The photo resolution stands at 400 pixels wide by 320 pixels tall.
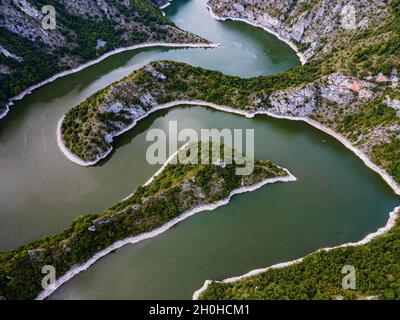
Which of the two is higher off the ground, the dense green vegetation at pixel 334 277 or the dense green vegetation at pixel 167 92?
the dense green vegetation at pixel 167 92

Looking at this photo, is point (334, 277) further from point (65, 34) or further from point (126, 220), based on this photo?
point (65, 34)

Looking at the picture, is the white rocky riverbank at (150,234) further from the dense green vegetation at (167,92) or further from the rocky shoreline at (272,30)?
the rocky shoreline at (272,30)

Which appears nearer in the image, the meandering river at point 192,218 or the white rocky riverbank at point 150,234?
the white rocky riverbank at point 150,234

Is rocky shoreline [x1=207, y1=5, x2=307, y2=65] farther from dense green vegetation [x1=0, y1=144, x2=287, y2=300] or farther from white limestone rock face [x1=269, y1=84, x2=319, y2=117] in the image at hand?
dense green vegetation [x1=0, y1=144, x2=287, y2=300]

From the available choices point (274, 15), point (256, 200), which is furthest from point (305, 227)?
point (274, 15)

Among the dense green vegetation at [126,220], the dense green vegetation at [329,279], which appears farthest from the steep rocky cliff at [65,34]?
the dense green vegetation at [329,279]

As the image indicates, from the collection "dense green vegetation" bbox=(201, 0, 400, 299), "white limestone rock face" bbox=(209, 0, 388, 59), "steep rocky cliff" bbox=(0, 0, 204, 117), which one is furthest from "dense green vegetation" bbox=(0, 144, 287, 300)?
"white limestone rock face" bbox=(209, 0, 388, 59)

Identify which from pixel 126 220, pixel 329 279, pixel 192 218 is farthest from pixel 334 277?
pixel 126 220

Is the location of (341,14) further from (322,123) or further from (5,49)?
(5,49)
